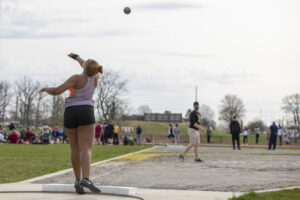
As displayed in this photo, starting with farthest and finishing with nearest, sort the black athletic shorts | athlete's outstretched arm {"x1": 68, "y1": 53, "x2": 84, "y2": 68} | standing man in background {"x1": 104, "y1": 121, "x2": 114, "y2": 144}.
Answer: standing man in background {"x1": 104, "y1": 121, "x2": 114, "y2": 144}, athlete's outstretched arm {"x1": 68, "y1": 53, "x2": 84, "y2": 68}, the black athletic shorts

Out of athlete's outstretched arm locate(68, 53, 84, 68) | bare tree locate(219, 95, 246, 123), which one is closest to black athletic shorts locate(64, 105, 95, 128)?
athlete's outstretched arm locate(68, 53, 84, 68)

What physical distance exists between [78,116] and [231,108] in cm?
12024

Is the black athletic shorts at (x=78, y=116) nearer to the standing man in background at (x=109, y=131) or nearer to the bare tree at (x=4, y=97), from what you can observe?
the standing man in background at (x=109, y=131)

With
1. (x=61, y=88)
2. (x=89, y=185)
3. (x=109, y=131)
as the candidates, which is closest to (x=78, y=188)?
(x=89, y=185)

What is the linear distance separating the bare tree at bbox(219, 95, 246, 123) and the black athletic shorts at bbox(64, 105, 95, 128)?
384 ft

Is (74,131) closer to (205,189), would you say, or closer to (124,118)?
(205,189)

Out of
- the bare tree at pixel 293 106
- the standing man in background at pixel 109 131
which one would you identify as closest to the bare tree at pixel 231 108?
the bare tree at pixel 293 106

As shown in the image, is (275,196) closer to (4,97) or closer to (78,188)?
(78,188)

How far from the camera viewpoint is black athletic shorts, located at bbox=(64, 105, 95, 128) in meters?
6.45

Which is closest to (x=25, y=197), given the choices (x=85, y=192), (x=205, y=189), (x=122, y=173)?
(x=85, y=192)

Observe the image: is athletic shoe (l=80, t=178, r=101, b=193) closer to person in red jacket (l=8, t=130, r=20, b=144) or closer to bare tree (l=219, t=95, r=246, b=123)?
person in red jacket (l=8, t=130, r=20, b=144)

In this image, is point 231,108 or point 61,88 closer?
point 61,88

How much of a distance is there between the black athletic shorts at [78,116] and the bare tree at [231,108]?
117089 millimetres

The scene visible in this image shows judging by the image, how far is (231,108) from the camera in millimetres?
124500
